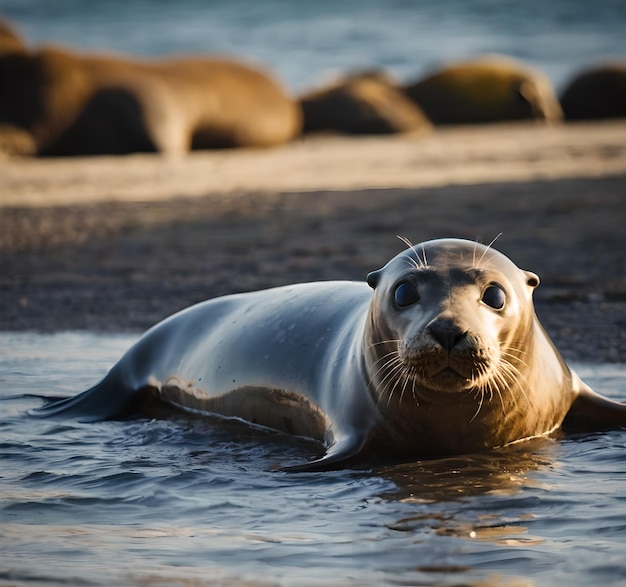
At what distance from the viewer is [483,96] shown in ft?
65.8

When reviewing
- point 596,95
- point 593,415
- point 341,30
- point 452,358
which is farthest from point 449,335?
point 341,30

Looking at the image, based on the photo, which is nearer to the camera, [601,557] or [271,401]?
[601,557]

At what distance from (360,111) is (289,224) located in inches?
326

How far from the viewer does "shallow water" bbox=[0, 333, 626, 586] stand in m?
3.44

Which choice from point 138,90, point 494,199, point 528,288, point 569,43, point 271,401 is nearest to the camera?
point 528,288

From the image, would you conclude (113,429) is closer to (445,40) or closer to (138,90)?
(138,90)

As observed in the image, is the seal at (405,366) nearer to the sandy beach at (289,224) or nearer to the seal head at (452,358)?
the seal head at (452,358)

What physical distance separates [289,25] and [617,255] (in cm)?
3788

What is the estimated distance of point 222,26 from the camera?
46.8 meters

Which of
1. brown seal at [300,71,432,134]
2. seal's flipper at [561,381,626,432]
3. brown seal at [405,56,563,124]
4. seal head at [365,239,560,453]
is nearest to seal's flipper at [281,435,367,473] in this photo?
seal head at [365,239,560,453]

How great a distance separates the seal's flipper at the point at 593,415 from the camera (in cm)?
495

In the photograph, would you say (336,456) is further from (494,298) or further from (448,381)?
(494,298)

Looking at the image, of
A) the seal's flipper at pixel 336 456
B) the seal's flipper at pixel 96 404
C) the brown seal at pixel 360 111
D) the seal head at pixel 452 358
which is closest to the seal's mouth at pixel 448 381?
the seal head at pixel 452 358

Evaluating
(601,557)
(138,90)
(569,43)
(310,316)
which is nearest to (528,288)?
(310,316)
